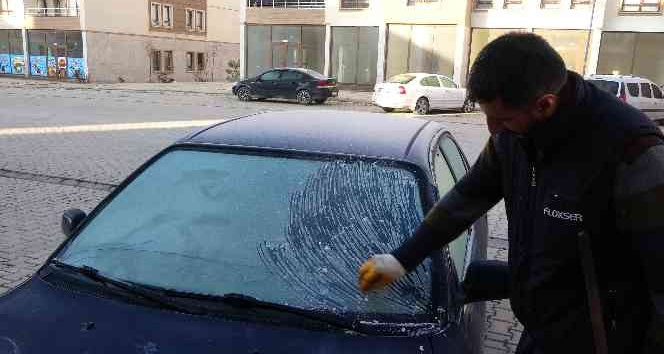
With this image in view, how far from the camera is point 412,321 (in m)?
1.96

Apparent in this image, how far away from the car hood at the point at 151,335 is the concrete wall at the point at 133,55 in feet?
121

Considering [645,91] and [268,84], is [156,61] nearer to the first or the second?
[268,84]

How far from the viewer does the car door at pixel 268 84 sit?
73.8ft

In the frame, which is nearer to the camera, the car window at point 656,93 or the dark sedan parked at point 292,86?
the car window at point 656,93

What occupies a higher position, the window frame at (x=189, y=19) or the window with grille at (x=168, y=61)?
the window frame at (x=189, y=19)

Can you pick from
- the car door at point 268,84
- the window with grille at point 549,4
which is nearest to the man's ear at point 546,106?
the car door at point 268,84

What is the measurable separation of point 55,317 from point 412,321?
1.25 m

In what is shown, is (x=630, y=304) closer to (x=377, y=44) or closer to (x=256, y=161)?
(x=256, y=161)

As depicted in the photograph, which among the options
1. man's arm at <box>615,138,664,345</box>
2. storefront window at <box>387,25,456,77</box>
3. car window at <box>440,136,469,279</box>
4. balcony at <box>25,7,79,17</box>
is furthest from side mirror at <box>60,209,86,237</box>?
balcony at <box>25,7,79,17</box>

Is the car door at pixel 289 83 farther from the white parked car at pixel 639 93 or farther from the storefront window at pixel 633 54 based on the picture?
the storefront window at pixel 633 54

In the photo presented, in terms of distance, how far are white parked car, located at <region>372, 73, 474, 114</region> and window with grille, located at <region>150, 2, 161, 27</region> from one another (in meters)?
26.0

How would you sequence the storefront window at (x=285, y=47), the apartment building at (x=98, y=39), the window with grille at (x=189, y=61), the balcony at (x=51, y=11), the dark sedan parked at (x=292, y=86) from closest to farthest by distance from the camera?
the dark sedan parked at (x=292, y=86) < the storefront window at (x=285, y=47) < the apartment building at (x=98, y=39) < the balcony at (x=51, y=11) < the window with grille at (x=189, y=61)

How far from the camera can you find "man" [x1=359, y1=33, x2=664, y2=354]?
4.74 feet

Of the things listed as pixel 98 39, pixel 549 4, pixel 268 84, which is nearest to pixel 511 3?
pixel 549 4
